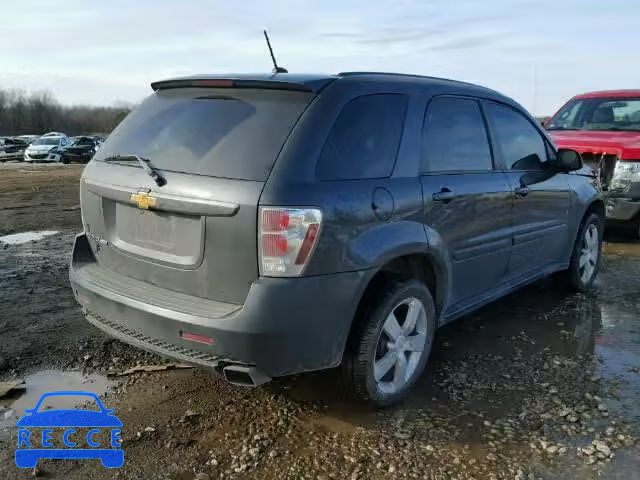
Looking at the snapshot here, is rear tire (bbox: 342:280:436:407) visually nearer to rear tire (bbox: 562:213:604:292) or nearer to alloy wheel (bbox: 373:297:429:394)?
alloy wheel (bbox: 373:297:429:394)

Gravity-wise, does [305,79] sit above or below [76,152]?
above

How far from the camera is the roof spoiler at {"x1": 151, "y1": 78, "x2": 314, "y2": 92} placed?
3.03 meters

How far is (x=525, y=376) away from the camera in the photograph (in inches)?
151

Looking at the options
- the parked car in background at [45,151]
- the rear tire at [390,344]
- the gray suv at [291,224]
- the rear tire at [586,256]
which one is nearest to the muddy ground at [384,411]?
the rear tire at [390,344]

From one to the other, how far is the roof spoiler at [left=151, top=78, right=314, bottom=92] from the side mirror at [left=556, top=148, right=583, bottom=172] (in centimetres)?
277

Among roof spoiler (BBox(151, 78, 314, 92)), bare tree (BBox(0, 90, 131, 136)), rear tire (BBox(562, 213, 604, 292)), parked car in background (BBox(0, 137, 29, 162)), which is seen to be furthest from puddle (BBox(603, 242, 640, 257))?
bare tree (BBox(0, 90, 131, 136))

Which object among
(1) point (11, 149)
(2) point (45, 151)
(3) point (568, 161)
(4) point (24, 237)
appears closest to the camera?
(3) point (568, 161)

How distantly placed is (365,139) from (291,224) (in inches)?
29.4

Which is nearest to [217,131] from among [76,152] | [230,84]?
[230,84]

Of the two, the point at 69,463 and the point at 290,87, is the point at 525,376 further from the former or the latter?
the point at 69,463

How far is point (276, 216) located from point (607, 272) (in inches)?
204

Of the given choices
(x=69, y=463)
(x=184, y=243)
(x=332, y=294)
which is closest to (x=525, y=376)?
(x=332, y=294)

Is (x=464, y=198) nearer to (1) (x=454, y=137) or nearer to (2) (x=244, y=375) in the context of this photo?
(1) (x=454, y=137)

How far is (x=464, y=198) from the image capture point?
371 centimetres
